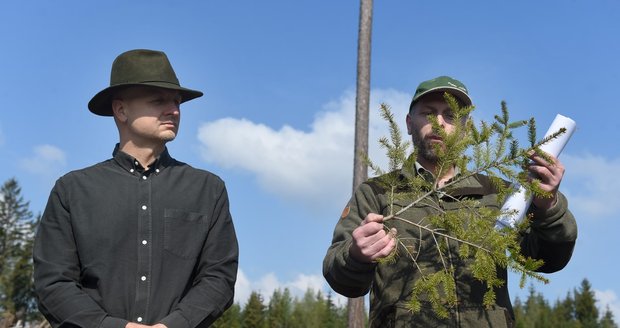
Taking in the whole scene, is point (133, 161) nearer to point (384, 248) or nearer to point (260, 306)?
point (384, 248)

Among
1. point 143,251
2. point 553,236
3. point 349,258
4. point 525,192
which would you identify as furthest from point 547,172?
point 143,251

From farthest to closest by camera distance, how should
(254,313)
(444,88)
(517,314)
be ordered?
1. (517,314)
2. (254,313)
3. (444,88)

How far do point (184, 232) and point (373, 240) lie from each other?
1079 mm

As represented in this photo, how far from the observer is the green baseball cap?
4340 millimetres

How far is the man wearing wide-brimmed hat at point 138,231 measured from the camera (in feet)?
12.4

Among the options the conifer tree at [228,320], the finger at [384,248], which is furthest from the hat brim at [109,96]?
the conifer tree at [228,320]

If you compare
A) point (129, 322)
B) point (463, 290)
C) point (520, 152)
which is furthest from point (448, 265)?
point (129, 322)

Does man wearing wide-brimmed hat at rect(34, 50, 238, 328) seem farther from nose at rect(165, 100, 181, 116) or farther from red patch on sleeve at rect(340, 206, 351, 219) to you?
red patch on sleeve at rect(340, 206, 351, 219)

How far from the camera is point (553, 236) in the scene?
409cm

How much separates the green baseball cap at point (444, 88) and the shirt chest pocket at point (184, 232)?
149cm

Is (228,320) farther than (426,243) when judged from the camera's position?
Yes

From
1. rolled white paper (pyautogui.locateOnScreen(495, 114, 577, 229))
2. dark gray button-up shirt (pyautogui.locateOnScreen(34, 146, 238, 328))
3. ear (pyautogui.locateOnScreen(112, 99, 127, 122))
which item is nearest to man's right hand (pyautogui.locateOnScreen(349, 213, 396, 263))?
rolled white paper (pyautogui.locateOnScreen(495, 114, 577, 229))

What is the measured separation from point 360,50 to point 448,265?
7.43m

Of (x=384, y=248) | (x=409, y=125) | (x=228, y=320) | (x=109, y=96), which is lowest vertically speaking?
(x=384, y=248)
